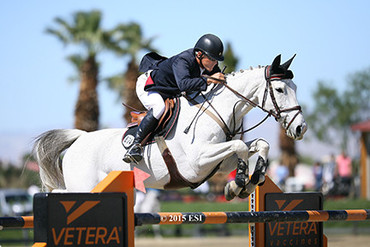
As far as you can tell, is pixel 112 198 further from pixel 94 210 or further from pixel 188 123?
pixel 188 123

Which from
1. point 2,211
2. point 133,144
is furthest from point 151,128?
point 2,211

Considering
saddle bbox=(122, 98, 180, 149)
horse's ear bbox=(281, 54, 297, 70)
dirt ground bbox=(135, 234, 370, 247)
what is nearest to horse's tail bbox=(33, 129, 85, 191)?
saddle bbox=(122, 98, 180, 149)

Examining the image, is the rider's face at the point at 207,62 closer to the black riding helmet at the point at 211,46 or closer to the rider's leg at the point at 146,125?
the black riding helmet at the point at 211,46

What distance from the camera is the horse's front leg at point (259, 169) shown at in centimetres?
511

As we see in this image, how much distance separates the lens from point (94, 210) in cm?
408

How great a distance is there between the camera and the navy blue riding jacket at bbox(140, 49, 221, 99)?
5352 millimetres

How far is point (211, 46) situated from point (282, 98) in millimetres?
783

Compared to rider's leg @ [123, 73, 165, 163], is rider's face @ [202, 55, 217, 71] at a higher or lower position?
higher

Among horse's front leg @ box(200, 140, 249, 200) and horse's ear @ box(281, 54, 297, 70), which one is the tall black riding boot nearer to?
horse's front leg @ box(200, 140, 249, 200)

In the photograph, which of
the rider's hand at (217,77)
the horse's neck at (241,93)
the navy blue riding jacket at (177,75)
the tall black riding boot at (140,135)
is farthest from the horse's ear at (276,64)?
the tall black riding boot at (140,135)

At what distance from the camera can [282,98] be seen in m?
5.38

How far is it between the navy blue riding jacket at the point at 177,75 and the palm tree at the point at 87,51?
15.3 metres

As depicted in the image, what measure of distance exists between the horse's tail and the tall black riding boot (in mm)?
1102

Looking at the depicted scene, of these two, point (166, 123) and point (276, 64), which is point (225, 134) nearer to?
point (166, 123)
